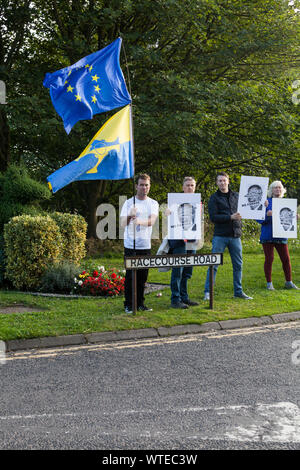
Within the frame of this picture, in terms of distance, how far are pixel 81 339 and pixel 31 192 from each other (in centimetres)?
572

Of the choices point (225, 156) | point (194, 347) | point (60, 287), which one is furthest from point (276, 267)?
point (194, 347)

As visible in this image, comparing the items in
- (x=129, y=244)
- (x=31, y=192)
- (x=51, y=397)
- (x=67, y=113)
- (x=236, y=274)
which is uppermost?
(x=67, y=113)

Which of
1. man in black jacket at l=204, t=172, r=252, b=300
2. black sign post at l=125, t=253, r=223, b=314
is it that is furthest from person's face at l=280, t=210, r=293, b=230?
black sign post at l=125, t=253, r=223, b=314

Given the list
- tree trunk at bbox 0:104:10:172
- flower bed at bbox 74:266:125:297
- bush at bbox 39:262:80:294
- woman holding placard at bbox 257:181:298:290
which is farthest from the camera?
tree trunk at bbox 0:104:10:172

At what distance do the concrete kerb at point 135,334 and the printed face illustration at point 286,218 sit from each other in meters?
2.24

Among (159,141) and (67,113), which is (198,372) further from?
(159,141)

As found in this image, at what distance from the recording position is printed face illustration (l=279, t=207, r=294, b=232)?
9.55 meters

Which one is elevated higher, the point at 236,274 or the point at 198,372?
the point at 236,274

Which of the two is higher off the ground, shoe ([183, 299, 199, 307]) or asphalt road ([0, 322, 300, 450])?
shoe ([183, 299, 199, 307])

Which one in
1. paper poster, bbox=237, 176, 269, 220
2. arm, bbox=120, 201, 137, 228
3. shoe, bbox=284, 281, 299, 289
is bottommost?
shoe, bbox=284, 281, 299, 289

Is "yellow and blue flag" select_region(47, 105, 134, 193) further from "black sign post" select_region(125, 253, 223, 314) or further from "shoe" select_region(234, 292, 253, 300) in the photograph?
"shoe" select_region(234, 292, 253, 300)

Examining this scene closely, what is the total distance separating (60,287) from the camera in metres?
10.2

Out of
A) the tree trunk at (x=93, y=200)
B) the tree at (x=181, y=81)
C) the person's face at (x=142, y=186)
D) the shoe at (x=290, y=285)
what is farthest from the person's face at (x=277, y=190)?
the tree trunk at (x=93, y=200)

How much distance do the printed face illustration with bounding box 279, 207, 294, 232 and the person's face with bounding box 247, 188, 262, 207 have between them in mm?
834
